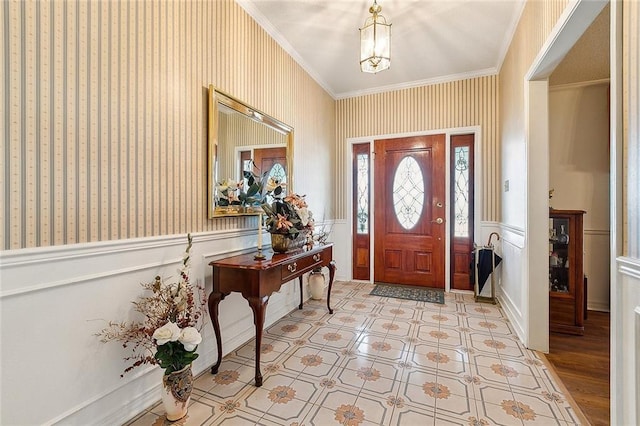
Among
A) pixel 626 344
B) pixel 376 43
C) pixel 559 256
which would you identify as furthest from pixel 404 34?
pixel 626 344

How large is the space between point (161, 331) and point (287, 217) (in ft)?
4.12

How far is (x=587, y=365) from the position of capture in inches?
84.1

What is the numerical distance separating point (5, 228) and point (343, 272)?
3855 millimetres

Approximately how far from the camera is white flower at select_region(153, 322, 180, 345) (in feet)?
4.80

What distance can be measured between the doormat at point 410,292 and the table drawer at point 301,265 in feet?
4.50

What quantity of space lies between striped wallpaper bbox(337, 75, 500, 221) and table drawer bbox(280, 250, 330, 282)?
1.76 metres

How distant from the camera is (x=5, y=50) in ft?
3.74

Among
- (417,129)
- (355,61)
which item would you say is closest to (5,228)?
(355,61)

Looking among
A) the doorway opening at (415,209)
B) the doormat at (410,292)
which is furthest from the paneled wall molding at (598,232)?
the doormat at (410,292)

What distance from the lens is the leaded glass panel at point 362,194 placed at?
14.5ft

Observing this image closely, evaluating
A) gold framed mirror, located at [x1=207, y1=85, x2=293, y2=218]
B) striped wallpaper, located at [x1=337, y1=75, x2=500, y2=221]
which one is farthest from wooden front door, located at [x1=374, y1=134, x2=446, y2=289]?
gold framed mirror, located at [x1=207, y1=85, x2=293, y2=218]

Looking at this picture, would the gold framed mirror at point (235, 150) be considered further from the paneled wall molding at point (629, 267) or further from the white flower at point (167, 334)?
the paneled wall molding at point (629, 267)

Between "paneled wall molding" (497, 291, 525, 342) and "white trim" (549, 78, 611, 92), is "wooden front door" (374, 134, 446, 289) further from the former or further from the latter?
"white trim" (549, 78, 611, 92)

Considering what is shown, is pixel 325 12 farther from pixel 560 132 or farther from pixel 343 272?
pixel 343 272
